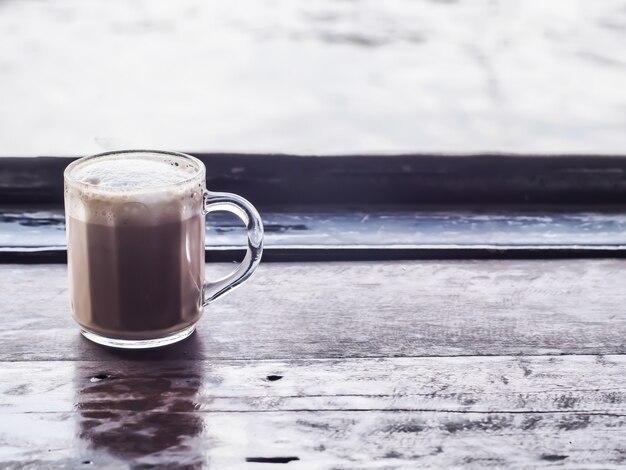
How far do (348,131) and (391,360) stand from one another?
0.51m

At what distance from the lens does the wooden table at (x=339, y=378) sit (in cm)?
54

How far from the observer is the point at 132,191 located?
25.2 inches

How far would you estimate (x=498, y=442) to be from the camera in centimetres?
55

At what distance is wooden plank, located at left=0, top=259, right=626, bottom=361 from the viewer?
0.67 metres

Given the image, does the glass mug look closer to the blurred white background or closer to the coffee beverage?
the coffee beverage

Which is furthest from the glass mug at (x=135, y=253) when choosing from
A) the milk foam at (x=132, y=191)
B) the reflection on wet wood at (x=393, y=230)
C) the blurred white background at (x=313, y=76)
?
the blurred white background at (x=313, y=76)

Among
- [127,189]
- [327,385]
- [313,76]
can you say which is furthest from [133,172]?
[313,76]

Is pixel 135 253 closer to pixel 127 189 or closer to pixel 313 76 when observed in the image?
pixel 127 189

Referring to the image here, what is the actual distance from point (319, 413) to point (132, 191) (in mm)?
227

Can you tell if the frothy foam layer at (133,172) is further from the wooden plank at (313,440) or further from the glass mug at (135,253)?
the wooden plank at (313,440)

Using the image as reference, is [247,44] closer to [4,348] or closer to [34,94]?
[34,94]

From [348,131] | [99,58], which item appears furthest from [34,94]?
[348,131]

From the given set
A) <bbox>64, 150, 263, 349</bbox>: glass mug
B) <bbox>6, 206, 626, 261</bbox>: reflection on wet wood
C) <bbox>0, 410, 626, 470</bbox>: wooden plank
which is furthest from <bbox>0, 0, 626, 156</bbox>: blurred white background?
<bbox>0, 410, 626, 470</bbox>: wooden plank

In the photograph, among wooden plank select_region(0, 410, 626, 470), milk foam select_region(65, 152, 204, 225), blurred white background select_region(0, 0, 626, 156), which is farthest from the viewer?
blurred white background select_region(0, 0, 626, 156)
